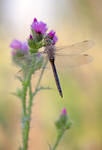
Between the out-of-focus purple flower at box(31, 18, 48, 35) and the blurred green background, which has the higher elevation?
the out-of-focus purple flower at box(31, 18, 48, 35)

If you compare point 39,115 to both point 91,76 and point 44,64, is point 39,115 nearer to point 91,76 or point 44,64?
point 91,76

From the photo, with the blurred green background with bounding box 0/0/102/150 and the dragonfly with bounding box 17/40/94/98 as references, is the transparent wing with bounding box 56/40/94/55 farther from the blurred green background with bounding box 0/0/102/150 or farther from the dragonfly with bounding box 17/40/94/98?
the blurred green background with bounding box 0/0/102/150

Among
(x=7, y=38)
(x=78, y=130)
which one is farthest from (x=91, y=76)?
(x=7, y=38)

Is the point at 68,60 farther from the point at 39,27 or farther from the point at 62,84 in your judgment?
the point at 62,84

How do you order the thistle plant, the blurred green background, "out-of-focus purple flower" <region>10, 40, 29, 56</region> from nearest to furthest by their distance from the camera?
the thistle plant < "out-of-focus purple flower" <region>10, 40, 29, 56</region> < the blurred green background

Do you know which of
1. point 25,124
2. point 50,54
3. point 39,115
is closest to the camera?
point 25,124

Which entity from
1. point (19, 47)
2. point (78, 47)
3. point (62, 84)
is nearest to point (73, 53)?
point (78, 47)

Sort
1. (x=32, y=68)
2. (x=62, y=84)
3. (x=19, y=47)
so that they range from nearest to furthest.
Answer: (x=32, y=68)
(x=19, y=47)
(x=62, y=84)

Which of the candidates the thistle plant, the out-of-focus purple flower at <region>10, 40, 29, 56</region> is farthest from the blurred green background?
the thistle plant
